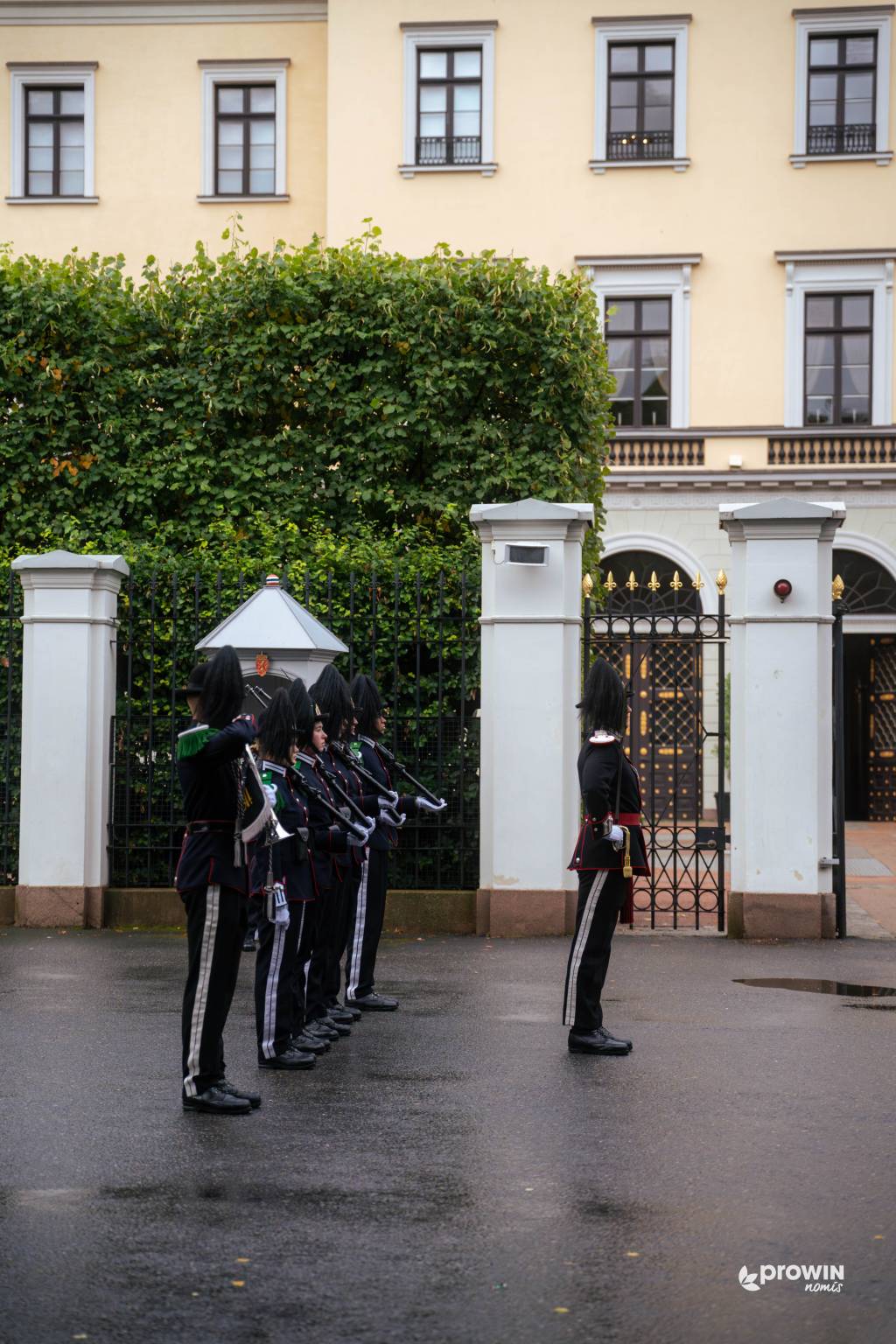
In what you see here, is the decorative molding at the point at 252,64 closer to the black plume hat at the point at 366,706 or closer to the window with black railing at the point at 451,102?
the window with black railing at the point at 451,102

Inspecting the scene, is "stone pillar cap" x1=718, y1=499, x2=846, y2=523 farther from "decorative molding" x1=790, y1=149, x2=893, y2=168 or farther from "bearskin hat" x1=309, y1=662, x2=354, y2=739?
"decorative molding" x1=790, y1=149, x2=893, y2=168

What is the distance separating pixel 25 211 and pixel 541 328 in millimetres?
14587

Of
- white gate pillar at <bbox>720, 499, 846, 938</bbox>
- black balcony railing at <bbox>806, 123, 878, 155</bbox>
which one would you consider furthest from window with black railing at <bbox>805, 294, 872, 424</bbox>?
white gate pillar at <bbox>720, 499, 846, 938</bbox>

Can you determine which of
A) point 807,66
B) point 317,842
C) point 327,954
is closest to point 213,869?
point 317,842

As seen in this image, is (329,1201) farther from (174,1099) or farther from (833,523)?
(833,523)

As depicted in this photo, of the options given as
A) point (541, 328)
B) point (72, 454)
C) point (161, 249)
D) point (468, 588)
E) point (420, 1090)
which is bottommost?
point (420, 1090)

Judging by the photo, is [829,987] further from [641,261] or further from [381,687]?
[641,261]

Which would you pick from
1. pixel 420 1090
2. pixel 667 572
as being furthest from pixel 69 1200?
pixel 667 572

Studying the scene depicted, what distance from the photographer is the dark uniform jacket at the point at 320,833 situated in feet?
27.3

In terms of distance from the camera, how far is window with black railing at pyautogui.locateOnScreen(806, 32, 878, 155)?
2770 centimetres

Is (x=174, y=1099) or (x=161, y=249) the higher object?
(x=161, y=249)

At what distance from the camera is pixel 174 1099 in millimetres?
7176

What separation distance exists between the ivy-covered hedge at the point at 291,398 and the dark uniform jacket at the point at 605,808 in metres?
7.91

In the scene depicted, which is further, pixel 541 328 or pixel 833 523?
pixel 541 328
